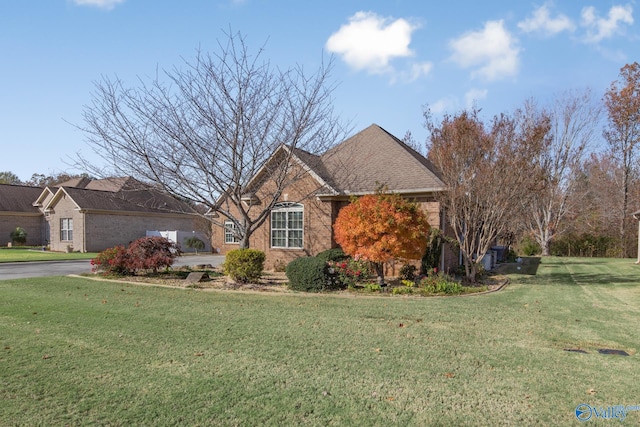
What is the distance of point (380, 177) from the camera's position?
16203 millimetres

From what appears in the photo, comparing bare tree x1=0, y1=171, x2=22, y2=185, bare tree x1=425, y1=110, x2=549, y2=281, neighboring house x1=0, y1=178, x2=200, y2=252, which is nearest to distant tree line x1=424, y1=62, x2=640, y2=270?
bare tree x1=425, y1=110, x2=549, y2=281

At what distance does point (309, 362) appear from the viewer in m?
5.46

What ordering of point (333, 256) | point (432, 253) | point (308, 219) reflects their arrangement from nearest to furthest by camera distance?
point (432, 253) → point (333, 256) → point (308, 219)

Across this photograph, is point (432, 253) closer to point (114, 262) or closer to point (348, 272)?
point (348, 272)

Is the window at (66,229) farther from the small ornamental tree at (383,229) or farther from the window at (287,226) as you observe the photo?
the small ornamental tree at (383,229)

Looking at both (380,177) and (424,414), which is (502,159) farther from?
(424,414)

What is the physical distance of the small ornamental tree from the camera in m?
11.6

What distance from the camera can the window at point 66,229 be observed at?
31312 mm

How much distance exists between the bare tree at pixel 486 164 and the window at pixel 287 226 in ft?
20.9

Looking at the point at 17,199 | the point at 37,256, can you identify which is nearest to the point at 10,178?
the point at 17,199

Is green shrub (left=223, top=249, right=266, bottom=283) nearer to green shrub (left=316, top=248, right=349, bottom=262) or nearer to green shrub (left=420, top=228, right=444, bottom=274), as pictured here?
green shrub (left=316, top=248, right=349, bottom=262)

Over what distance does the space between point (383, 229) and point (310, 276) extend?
2457 millimetres

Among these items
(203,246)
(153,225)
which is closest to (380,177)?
(203,246)

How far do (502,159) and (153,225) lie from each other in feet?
96.5
